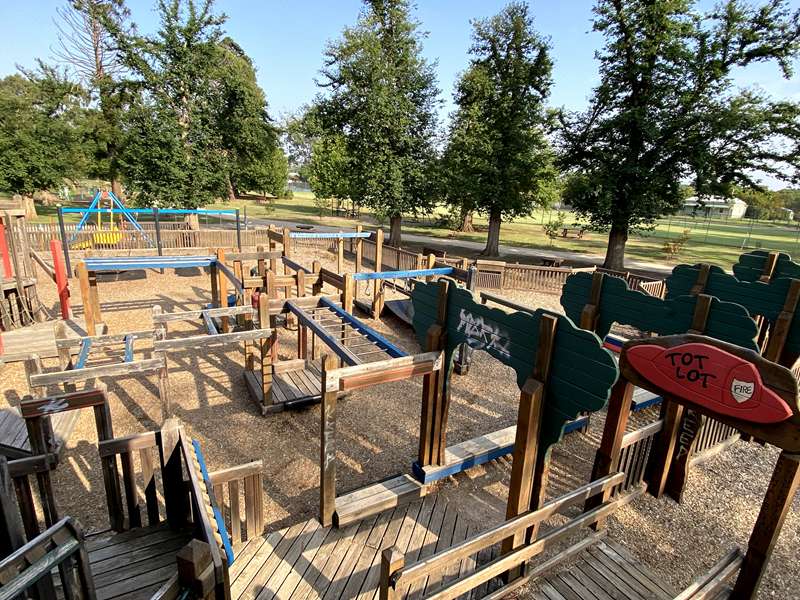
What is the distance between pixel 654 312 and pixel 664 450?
1.74 m

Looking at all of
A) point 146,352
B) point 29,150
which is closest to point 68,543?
point 146,352

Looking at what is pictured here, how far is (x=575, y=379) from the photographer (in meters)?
3.41

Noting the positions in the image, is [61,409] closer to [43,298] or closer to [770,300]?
[770,300]

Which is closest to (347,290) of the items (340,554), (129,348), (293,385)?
(293,385)

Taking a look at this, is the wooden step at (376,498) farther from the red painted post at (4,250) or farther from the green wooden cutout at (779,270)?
the red painted post at (4,250)

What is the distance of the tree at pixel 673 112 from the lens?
55.9ft

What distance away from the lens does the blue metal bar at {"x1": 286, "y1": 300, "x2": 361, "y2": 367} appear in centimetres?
499

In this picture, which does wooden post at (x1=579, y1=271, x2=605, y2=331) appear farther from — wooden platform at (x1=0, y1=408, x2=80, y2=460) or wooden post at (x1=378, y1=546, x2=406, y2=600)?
wooden platform at (x1=0, y1=408, x2=80, y2=460)

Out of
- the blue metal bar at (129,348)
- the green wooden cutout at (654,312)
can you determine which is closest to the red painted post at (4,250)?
the blue metal bar at (129,348)

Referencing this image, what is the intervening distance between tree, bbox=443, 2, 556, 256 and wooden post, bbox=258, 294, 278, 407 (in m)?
17.1

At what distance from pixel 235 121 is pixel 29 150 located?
537 inches

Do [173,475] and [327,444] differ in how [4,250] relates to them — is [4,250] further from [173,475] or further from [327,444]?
[327,444]

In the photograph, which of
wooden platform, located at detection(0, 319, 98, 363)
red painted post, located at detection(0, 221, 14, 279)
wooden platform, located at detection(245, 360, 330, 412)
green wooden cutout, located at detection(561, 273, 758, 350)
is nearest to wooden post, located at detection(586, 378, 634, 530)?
green wooden cutout, located at detection(561, 273, 758, 350)

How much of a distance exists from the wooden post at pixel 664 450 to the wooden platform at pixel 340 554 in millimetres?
2581
